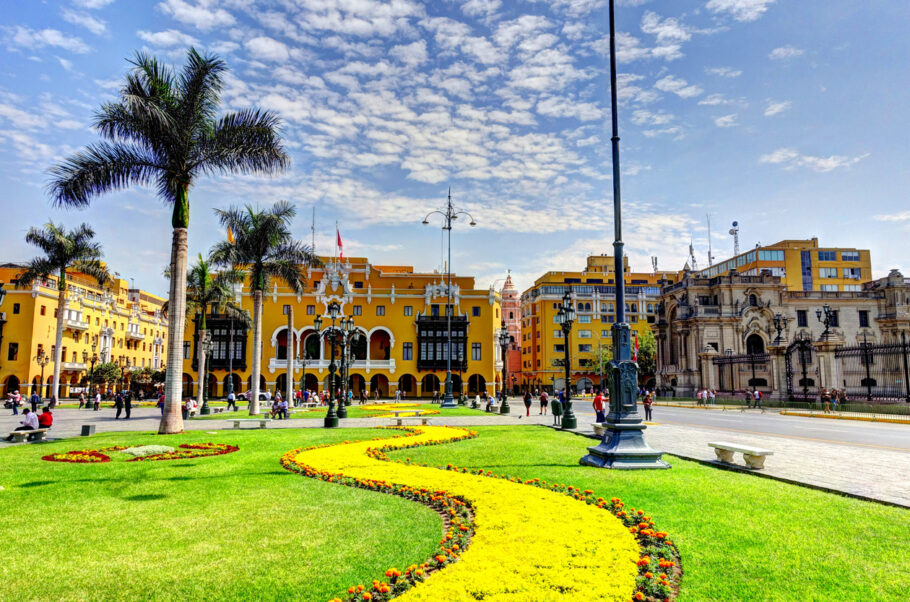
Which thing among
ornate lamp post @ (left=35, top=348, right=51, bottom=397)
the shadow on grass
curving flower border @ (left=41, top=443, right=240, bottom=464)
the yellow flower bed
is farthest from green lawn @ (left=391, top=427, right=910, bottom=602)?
ornate lamp post @ (left=35, top=348, right=51, bottom=397)

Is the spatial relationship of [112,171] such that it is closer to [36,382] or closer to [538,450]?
[538,450]

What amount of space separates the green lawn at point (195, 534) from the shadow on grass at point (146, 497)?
0.11 ft

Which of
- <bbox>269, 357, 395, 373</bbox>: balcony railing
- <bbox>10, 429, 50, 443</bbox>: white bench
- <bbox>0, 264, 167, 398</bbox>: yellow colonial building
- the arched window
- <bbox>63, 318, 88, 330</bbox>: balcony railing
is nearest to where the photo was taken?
<bbox>10, 429, 50, 443</bbox>: white bench

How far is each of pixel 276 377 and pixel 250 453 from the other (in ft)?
162

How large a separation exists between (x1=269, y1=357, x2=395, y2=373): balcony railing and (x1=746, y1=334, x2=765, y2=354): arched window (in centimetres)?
3822

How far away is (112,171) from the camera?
19016 mm

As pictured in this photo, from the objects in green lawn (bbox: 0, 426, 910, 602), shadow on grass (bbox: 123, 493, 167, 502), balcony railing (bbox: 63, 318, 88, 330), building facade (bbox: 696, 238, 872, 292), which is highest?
building facade (bbox: 696, 238, 872, 292)

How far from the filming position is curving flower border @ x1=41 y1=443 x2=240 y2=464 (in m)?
13.1

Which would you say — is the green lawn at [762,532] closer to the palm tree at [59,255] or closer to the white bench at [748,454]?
the white bench at [748,454]

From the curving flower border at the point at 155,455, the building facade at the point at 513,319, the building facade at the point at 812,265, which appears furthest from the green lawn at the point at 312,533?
the building facade at the point at 513,319

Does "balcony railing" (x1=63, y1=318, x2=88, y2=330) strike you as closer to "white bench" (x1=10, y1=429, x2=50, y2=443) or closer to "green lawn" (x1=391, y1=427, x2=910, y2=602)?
"white bench" (x1=10, y1=429, x2=50, y2=443)

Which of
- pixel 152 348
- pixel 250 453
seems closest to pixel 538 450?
pixel 250 453

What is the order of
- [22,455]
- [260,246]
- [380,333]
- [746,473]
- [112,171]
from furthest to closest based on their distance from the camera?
1. [380,333]
2. [260,246]
3. [112,171]
4. [22,455]
5. [746,473]

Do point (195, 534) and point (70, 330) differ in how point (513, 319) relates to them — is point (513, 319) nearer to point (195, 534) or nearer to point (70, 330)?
point (70, 330)
